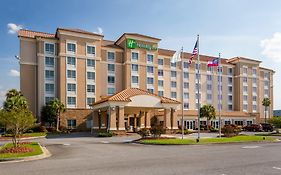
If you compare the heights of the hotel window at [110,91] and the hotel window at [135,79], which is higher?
the hotel window at [135,79]

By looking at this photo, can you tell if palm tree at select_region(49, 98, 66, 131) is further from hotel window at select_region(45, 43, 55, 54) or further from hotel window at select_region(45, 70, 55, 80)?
hotel window at select_region(45, 43, 55, 54)

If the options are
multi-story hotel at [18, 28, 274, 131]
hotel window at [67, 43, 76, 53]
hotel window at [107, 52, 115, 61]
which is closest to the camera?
multi-story hotel at [18, 28, 274, 131]

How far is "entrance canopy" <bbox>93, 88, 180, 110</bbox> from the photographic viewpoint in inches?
1577

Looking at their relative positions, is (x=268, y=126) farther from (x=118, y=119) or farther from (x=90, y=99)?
(x=90, y=99)

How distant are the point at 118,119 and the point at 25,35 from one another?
29272 mm

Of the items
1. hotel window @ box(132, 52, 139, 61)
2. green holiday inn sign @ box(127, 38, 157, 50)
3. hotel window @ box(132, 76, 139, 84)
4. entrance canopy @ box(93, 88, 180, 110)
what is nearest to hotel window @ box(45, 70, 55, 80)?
entrance canopy @ box(93, 88, 180, 110)

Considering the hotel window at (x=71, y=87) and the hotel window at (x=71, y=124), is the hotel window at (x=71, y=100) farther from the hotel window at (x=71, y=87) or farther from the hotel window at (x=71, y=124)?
the hotel window at (x=71, y=124)

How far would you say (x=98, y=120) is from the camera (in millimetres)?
47562

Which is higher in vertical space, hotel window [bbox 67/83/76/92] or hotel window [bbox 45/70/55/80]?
hotel window [bbox 45/70/55/80]

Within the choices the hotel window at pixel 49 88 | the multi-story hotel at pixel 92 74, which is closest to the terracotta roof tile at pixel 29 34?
the multi-story hotel at pixel 92 74

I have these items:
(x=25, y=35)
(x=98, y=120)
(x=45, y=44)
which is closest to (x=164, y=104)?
(x=98, y=120)

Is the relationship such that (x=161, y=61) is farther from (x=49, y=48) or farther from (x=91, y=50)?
(x=49, y=48)

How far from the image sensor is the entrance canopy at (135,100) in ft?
131

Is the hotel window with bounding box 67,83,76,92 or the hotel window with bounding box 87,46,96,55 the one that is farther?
the hotel window with bounding box 87,46,96,55
